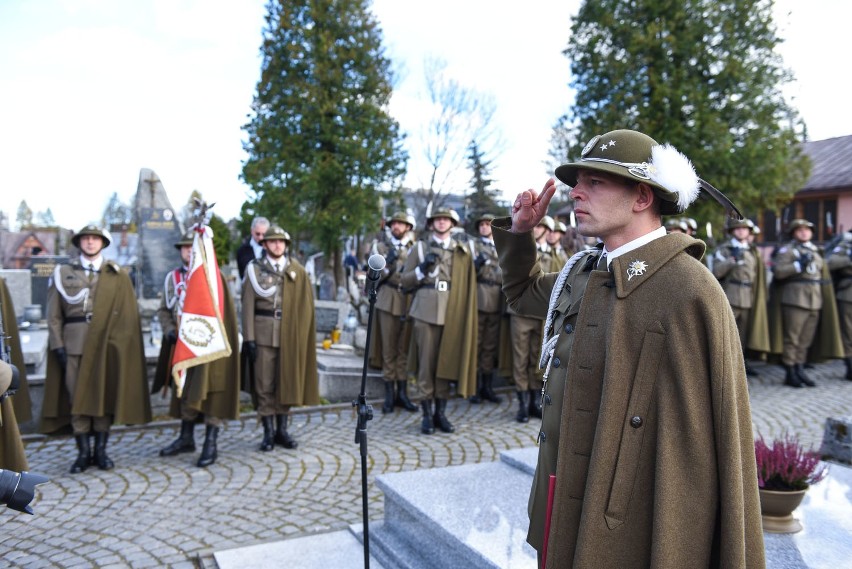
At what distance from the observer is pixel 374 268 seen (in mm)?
3314

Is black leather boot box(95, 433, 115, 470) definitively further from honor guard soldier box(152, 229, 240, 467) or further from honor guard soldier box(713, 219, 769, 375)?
honor guard soldier box(713, 219, 769, 375)

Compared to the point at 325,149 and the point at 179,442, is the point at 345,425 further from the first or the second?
the point at 325,149

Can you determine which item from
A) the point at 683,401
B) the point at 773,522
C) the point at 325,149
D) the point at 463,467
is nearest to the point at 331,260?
the point at 325,149

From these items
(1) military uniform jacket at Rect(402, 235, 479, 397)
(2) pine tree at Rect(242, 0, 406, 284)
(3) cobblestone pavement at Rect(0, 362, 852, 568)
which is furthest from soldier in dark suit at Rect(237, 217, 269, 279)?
(2) pine tree at Rect(242, 0, 406, 284)

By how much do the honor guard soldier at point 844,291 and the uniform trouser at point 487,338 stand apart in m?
5.59

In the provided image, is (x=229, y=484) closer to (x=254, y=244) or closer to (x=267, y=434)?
(x=267, y=434)

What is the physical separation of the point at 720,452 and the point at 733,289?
8391mm

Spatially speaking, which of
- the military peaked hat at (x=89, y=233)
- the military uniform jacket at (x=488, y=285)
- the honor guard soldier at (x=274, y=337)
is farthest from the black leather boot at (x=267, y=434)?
the military uniform jacket at (x=488, y=285)

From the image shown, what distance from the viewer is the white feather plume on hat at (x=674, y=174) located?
200 centimetres

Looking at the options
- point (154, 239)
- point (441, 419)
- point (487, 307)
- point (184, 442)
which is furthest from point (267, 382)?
point (154, 239)

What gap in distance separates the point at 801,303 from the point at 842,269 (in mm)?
1228

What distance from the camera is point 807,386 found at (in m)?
9.54

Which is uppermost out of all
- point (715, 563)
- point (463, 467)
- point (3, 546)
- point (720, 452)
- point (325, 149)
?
point (325, 149)

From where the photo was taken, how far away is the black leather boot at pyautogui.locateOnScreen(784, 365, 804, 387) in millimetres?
9578
